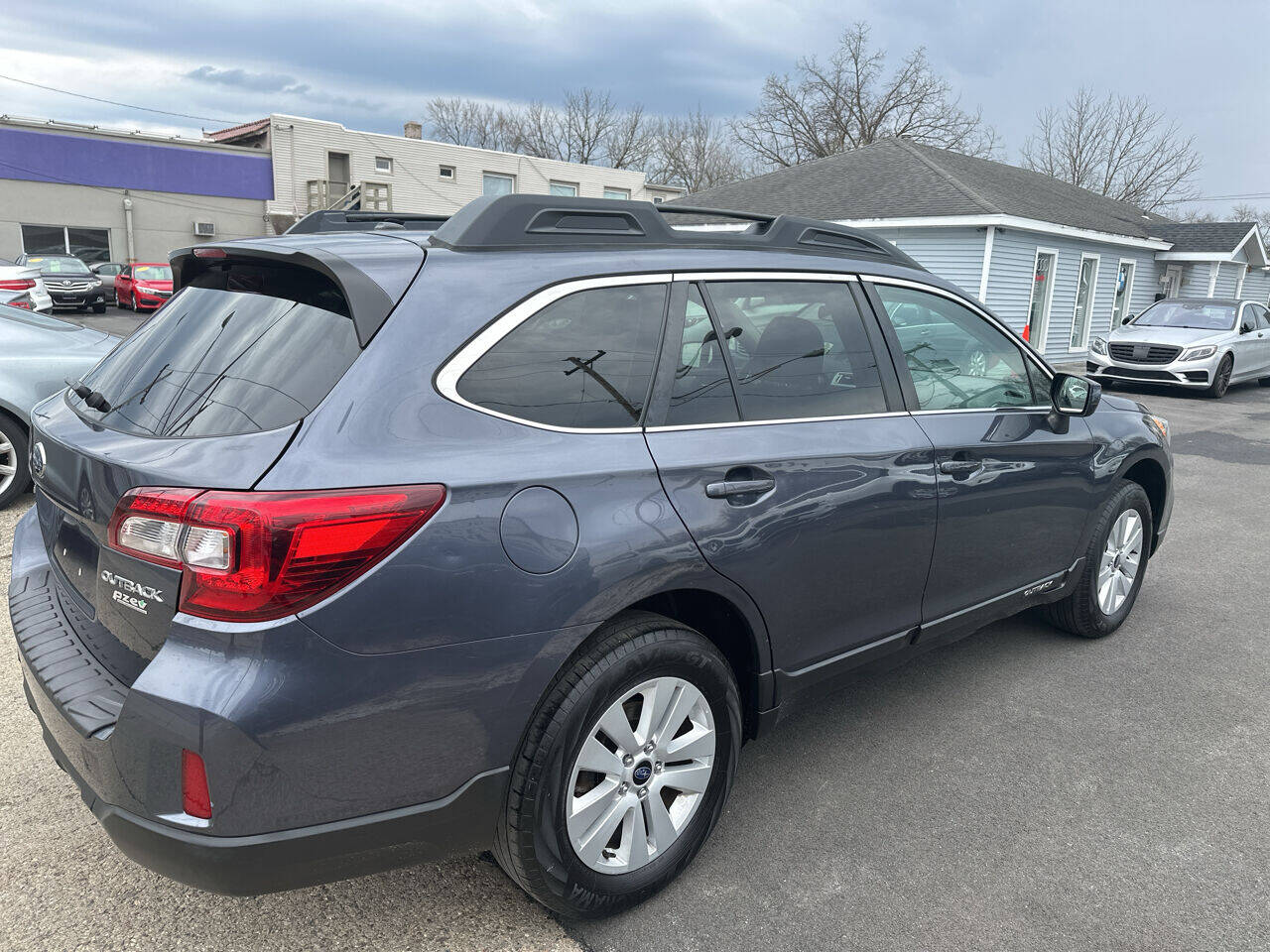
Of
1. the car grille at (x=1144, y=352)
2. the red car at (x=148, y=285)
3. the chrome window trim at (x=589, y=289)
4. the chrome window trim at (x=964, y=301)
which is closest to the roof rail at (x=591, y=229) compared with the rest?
the chrome window trim at (x=589, y=289)

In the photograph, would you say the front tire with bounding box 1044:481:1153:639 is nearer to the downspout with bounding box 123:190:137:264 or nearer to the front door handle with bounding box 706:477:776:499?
the front door handle with bounding box 706:477:776:499

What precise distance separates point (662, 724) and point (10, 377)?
18.7 feet

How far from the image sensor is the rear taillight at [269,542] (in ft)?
5.92

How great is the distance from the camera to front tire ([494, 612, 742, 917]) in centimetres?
217

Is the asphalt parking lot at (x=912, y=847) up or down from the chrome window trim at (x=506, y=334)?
down

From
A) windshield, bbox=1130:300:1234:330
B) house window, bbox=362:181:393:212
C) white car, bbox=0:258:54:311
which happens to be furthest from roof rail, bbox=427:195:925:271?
house window, bbox=362:181:393:212

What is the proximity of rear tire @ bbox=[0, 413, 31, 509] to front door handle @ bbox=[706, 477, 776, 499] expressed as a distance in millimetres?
5533

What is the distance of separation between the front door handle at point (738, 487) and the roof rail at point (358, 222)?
1285 mm

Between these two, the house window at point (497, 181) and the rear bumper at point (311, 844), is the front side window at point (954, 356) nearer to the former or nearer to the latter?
the rear bumper at point (311, 844)

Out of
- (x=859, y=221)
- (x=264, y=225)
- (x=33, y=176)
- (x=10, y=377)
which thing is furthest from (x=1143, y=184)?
(x=10, y=377)

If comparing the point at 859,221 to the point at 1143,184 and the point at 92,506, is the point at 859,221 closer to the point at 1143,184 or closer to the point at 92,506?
the point at 92,506

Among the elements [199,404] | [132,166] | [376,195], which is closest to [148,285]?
[376,195]

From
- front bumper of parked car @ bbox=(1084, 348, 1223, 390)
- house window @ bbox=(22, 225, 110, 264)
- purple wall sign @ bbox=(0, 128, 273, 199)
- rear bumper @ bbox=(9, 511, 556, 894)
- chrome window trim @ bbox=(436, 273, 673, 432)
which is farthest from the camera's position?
house window @ bbox=(22, 225, 110, 264)

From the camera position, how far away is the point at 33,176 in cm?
2919
